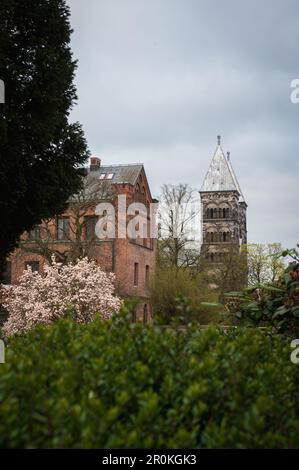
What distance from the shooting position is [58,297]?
80.3 feet

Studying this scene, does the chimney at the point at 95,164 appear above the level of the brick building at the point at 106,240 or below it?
above

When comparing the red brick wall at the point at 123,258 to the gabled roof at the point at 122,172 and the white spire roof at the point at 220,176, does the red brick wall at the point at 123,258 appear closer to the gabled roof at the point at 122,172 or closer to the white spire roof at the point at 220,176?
the gabled roof at the point at 122,172

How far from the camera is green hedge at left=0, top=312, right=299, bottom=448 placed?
269 cm

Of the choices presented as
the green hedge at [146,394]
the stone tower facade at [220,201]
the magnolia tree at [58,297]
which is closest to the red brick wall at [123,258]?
the magnolia tree at [58,297]

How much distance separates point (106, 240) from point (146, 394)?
4314 centimetres

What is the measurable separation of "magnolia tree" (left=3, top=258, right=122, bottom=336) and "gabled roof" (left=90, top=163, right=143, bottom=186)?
23250 mm

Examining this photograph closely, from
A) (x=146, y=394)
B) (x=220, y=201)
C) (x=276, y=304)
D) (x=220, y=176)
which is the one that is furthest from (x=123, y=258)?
(x=220, y=176)

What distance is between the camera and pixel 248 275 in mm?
63312

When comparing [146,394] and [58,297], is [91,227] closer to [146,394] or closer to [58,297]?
[58,297]

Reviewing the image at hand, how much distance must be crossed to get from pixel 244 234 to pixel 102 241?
66674 millimetres

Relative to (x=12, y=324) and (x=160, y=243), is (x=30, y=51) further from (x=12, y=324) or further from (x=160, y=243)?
(x=160, y=243)

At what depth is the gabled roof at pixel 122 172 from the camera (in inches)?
1925

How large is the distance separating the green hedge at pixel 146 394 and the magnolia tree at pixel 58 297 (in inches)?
785
